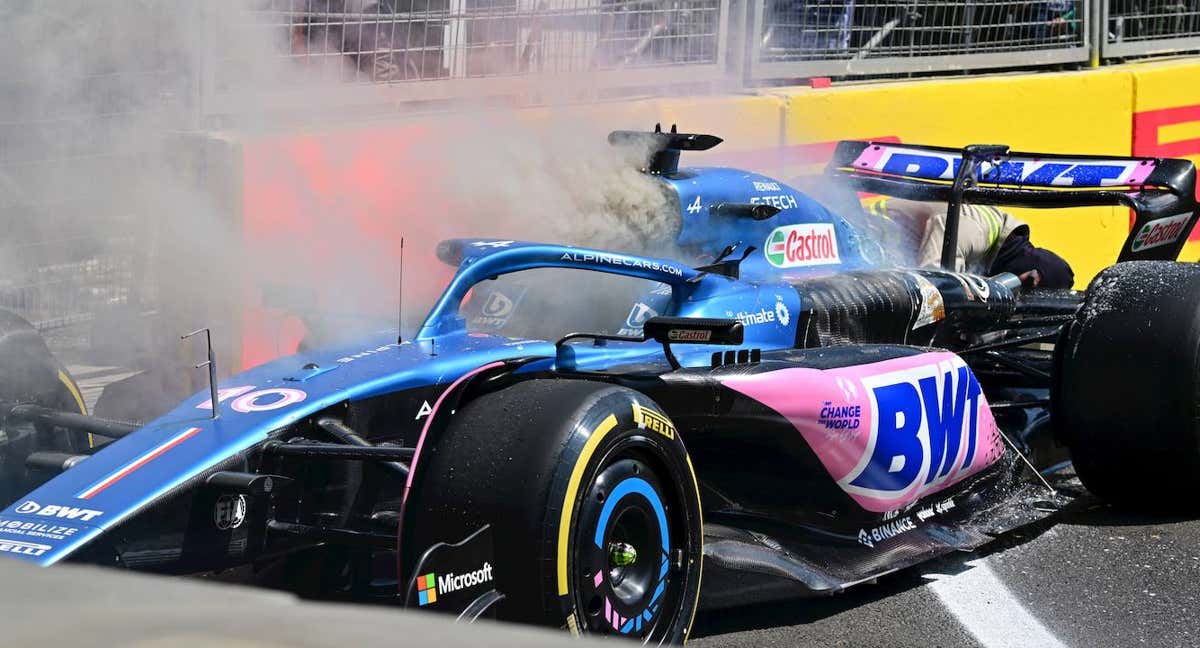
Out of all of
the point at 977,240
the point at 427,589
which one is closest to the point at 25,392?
the point at 427,589

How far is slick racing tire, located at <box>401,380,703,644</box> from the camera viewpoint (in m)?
3.05

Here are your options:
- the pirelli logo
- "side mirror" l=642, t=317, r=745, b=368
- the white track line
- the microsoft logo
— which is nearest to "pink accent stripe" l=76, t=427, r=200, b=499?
the microsoft logo

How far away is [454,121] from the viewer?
6562 millimetres

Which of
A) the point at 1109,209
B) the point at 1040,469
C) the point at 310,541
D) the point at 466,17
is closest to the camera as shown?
the point at 310,541

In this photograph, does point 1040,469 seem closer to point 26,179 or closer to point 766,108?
point 766,108

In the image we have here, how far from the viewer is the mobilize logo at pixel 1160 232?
591 cm

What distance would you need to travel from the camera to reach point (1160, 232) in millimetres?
5953

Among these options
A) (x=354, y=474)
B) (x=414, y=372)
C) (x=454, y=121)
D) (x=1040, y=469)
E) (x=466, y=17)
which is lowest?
(x=1040, y=469)

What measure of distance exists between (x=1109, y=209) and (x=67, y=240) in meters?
6.18

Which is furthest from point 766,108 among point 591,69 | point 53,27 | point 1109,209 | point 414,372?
point 414,372

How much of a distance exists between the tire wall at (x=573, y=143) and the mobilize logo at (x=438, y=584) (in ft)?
5.14

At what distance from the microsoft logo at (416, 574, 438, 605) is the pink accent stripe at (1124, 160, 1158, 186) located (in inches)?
162

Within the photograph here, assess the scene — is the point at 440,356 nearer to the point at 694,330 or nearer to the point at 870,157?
the point at 694,330

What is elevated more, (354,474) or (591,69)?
(591,69)
